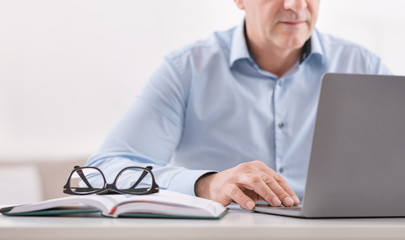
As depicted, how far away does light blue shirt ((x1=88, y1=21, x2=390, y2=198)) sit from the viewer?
166 centimetres

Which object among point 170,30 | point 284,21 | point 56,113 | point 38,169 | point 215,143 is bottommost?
point 38,169

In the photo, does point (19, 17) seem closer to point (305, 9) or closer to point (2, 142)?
point (2, 142)

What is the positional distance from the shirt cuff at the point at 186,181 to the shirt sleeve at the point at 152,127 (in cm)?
24

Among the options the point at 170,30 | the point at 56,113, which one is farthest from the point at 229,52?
the point at 56,113

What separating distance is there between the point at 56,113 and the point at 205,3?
3.35 ft

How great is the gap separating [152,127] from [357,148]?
979 millimetres

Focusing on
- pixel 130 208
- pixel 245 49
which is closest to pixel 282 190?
pixel 130 208

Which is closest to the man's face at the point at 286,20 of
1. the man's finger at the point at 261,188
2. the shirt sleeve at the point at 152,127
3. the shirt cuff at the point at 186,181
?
the shirt sleeve at the point at 152,127

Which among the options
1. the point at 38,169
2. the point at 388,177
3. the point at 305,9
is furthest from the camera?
the point at 38,169

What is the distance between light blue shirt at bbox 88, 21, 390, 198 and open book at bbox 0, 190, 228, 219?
2.69 feet

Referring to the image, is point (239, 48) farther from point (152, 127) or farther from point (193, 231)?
point (193, 231)

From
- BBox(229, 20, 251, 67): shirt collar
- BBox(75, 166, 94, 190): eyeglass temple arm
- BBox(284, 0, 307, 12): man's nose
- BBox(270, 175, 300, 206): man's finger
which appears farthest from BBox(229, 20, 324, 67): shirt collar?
BBox(75, 166, 94, 190): eyeglass temple arm

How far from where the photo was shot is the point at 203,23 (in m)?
2.86

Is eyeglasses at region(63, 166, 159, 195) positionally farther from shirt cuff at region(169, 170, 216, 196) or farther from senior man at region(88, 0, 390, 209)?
senior man at region(88, 0, 390, 209)
